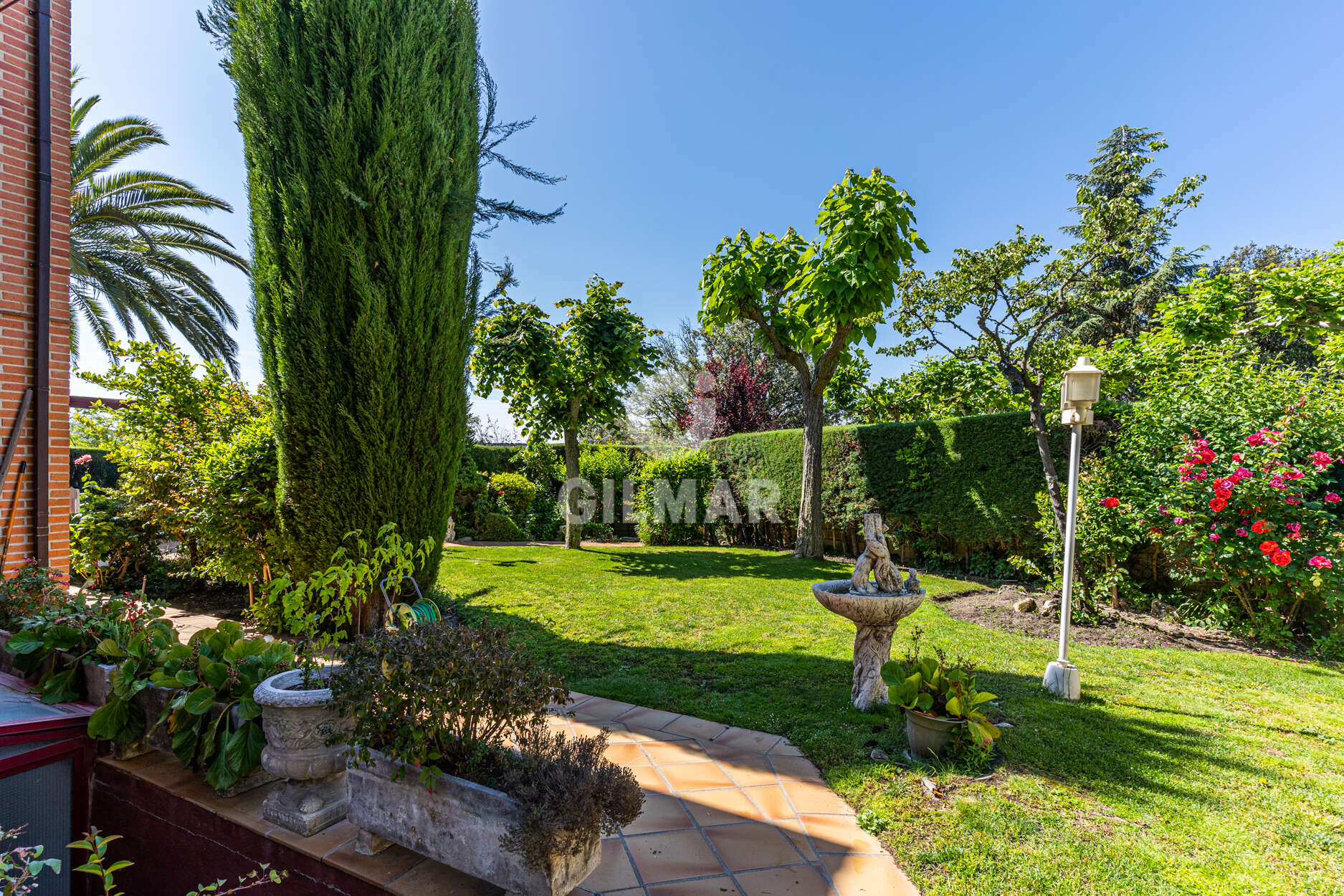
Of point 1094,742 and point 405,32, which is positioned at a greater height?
point 405,32

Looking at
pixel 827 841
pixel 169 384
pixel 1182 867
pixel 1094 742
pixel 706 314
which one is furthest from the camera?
pixel 706 314

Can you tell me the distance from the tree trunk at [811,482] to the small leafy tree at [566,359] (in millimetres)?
3218

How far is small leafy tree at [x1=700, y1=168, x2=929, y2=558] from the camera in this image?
7.84 meters

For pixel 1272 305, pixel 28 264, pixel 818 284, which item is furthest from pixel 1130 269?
pixel 28 264

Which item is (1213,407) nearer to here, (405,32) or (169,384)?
(405,32)

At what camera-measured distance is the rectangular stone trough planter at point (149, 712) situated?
2264 mm

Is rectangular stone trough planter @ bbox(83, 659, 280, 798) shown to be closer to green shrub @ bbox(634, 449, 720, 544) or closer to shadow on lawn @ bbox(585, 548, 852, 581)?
shadow on lawn @ bbox(585, 548, 852, 581)

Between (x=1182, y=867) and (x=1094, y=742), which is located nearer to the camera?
(x=1182, y=867)

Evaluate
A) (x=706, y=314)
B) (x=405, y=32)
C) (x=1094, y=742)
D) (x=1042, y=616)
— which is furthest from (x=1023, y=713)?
(x=706, y=314)

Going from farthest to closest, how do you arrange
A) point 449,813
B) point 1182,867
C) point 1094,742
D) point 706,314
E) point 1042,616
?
point 706,314 → point 1042,616 → point 1094,742 → point 1182,867 → point 449,813

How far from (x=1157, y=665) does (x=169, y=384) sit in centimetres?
956

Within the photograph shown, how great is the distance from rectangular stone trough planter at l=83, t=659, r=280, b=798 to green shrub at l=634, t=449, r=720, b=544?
33.6ft

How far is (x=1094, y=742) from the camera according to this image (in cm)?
317

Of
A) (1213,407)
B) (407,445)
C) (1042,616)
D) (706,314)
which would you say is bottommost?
(1042,616)
